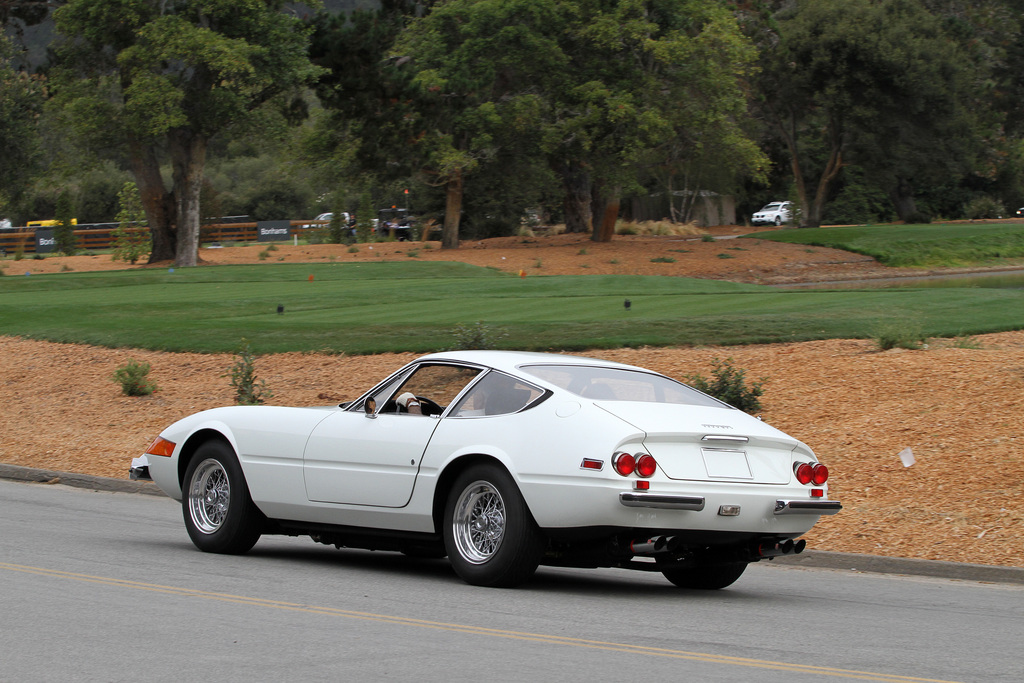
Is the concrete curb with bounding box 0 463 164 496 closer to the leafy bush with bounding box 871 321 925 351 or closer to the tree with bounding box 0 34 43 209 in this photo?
the leafy bush with bounding box 871 321 925 351

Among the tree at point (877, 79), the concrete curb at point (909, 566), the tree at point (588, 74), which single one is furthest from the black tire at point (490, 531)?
the tree at point (877, 79)

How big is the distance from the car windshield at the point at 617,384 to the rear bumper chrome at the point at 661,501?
35.0 inches

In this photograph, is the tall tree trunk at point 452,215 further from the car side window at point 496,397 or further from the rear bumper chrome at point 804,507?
the rear bumper chrome at point 804,507

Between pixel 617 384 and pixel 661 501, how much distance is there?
126cm

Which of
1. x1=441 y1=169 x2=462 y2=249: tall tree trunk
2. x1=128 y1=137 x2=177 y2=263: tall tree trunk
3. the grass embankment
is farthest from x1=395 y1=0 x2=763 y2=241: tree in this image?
x1=128 y1=137 x2=177 y2=263: tall tree trunk

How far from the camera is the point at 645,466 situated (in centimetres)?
686

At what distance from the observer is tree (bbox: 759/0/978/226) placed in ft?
175

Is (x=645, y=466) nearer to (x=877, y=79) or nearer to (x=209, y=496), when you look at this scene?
(x=209, y=496)

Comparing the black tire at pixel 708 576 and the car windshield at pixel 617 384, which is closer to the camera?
the car windshield at pixel 617 384

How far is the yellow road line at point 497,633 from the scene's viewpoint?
217 inches

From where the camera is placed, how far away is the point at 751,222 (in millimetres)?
70250

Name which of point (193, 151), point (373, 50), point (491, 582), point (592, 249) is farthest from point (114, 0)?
point (491, 582)

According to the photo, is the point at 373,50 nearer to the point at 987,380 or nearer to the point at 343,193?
the point at 343,193

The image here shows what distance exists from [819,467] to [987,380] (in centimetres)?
653
